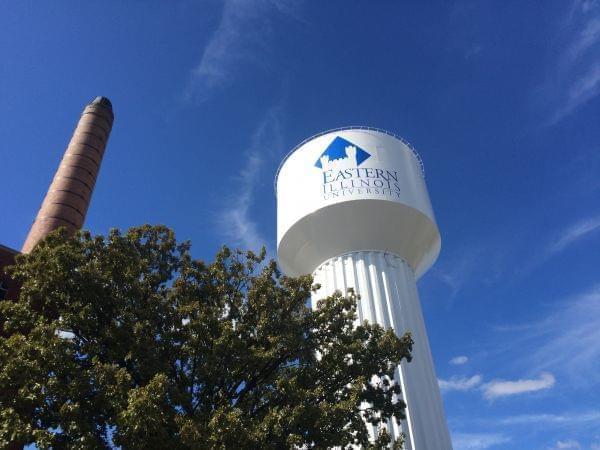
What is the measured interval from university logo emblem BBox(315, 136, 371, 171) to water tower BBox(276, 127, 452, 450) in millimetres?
39

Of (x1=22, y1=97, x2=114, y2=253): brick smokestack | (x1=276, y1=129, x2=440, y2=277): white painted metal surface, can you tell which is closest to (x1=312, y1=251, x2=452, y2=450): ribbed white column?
(x1=276, y1=129, x2=440, y2=277): white painted metal surface

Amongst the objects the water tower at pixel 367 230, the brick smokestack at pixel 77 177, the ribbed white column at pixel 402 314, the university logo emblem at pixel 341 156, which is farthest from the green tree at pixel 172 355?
the brick smokestack at pixel 77 177

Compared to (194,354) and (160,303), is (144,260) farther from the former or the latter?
(194,354)

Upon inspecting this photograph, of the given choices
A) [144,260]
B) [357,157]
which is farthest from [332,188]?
[144,260]

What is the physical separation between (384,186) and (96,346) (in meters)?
11.5

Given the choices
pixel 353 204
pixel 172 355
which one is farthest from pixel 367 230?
pixel 172 355

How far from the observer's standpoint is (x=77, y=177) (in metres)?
28.3

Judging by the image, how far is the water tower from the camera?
59.0ft

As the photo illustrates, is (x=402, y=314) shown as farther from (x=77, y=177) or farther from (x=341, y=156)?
(x=77, y=177)

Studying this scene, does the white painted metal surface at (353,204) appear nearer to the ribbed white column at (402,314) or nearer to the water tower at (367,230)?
the water tower at (367,230)

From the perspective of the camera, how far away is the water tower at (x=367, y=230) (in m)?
18.0

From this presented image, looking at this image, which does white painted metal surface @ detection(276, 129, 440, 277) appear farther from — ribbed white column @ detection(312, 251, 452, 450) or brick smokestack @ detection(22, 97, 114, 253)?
brick smokestack @ detection(22, 97, 114, 253)

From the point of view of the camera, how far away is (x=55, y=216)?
26.3 meters

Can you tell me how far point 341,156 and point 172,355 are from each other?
1092 cm
